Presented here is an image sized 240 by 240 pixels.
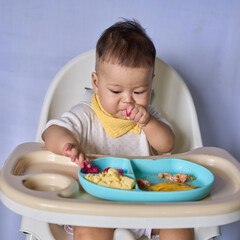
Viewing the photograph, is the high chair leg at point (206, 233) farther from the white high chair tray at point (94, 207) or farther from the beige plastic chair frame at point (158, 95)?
the beige plastic chair frame at point (158, 95)

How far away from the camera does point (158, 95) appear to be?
1.30m

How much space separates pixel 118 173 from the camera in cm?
84

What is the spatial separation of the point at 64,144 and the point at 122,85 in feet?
0.67

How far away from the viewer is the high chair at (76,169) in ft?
2.32

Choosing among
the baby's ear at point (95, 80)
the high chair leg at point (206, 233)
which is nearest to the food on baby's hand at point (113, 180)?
the high chair leg at point (206, 233)

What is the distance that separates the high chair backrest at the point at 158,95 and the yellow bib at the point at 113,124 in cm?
13

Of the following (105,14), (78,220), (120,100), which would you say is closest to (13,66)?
(105,14)

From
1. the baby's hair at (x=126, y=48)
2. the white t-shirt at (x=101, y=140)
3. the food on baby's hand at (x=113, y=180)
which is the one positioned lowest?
the white t-shirt at (x=101, y=140)

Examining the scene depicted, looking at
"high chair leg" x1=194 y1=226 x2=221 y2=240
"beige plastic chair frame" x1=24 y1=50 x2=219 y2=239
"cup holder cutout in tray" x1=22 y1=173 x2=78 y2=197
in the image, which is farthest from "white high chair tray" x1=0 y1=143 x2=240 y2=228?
"beige plastic chair frame" x1=24 y1=50 x2=219 y2=239

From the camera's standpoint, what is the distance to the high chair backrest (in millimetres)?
1225

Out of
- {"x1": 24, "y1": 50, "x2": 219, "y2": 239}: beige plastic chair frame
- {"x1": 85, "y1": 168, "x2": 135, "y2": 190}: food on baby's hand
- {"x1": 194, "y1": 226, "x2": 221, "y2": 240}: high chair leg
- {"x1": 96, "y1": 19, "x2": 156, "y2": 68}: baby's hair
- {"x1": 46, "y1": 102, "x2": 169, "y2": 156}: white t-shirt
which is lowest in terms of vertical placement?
{"x1": 194, "y1": 226, "x2": 221, "y2": 240}: high chair leg

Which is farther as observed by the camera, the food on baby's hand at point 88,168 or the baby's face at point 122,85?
the baby's face at point 122,85

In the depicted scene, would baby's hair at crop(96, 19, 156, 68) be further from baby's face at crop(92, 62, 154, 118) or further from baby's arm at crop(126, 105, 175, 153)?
baby's arm at crop(126, 105, 175, 153)

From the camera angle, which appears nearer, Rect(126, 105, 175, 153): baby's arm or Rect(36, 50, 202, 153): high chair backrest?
Rect(126, 105, 175, 153): baby's arm
